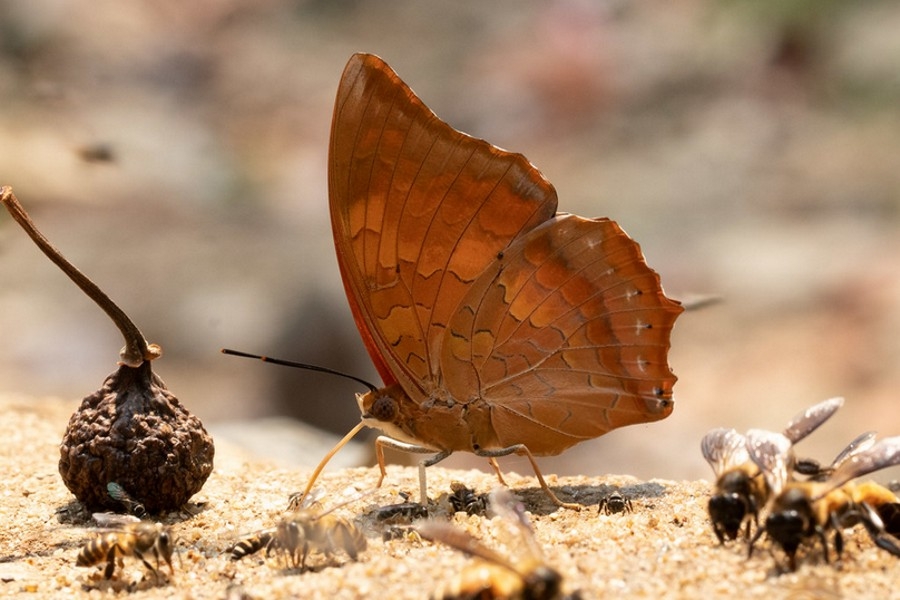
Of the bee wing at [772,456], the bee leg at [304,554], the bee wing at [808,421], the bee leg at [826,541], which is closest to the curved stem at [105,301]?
the bee leg at [304,554]

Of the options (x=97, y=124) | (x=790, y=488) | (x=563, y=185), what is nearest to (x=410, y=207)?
(x=790, y=488)

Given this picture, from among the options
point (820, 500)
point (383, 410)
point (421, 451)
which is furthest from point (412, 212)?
point (820, 500)

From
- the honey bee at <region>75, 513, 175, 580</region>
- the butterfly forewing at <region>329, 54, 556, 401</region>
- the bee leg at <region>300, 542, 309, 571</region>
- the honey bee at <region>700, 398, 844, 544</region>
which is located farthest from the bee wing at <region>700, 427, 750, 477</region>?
the honey bee at <region>75, 513, 175, 580</region>

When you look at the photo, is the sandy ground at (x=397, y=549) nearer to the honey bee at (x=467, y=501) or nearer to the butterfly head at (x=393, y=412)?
the honey bee at (x=467, y=501)

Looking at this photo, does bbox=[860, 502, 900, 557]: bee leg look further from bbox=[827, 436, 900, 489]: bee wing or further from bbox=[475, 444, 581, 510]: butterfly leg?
bbox=[475, 444, 581, 510]: butterfly leg

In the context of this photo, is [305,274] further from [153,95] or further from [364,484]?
[364,484]

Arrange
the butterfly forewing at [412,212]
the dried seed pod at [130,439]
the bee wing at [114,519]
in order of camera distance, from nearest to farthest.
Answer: the bee wing at [114,519], the butterfly forewing at [412,212], the dried seed pod at [130,439]
